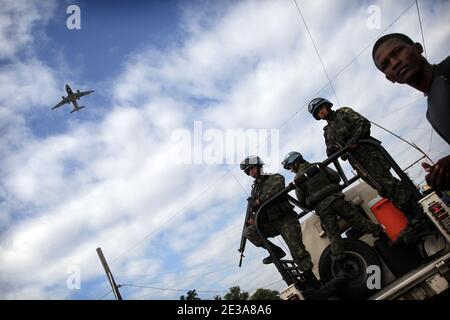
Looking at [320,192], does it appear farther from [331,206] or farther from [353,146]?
[353,146]

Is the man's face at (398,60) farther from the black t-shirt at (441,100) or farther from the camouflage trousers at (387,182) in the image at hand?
the camouflage trousers at (387,182)

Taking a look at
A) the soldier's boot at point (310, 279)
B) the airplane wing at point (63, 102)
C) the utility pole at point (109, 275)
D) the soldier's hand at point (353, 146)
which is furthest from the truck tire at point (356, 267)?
the airplane wing at point (63, 102)

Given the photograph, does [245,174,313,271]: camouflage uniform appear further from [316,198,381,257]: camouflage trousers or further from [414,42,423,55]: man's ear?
[414,42,423,55]: man's ear

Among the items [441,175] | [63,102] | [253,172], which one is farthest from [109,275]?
[63,102]

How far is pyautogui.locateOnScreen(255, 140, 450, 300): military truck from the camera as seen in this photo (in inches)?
101

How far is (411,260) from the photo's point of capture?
3.17 metres

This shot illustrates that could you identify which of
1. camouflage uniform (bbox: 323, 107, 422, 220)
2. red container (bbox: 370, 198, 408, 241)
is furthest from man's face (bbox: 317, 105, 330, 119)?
red container (bbox: 370, 198, 408, 241)

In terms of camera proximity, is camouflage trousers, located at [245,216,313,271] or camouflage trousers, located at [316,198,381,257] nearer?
camouflage trousers, located at [316,198,381,257]

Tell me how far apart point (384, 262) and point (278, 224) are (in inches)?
56.0

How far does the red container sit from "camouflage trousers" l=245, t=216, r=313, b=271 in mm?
1040

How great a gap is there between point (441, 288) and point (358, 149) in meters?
1.56

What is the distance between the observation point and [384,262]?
3385mm
